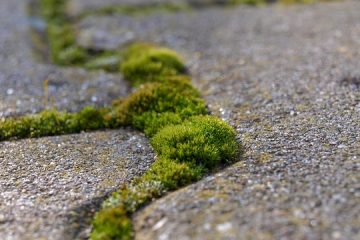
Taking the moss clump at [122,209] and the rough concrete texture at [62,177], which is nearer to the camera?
the moss clump at [122,209]

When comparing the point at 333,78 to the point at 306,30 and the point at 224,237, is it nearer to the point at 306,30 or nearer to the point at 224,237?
the point at 306,30

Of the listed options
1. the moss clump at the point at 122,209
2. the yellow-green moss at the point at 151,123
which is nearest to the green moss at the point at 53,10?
the yellow-green moss at the point at 151,123

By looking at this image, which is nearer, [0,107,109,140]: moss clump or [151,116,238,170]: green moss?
[151,116,238,170]: green moss

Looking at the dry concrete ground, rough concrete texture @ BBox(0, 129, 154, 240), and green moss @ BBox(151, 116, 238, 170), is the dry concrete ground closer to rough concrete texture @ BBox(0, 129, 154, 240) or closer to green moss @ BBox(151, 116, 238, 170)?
green moss @ BBox(151, 116, 238, 170)

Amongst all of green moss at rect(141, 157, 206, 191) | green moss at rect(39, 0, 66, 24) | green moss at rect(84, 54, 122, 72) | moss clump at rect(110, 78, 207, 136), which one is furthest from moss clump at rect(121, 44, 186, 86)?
green moss at rect(39, 0, 66, 24)

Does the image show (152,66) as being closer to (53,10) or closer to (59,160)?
(59,160)

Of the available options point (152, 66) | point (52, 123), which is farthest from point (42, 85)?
point (152, 66)

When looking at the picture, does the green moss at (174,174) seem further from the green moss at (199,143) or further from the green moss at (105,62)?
the green moss at (105,62)
